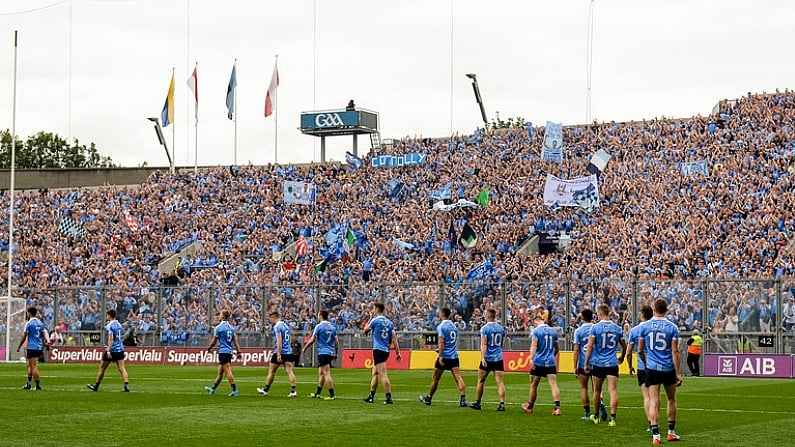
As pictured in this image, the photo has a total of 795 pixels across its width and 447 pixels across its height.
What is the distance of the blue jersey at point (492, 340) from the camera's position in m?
23.4

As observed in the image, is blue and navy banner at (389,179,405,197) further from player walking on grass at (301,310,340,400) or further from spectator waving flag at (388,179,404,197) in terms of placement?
player walking on grass at (301,310,340,400)

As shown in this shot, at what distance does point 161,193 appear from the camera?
63219 mm

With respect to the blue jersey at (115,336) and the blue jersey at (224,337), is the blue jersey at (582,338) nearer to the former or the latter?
the blue jersey at (224,337)

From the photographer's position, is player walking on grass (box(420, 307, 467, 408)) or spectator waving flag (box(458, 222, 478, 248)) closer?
player walking on grass (box(420, 307, 467, 408))

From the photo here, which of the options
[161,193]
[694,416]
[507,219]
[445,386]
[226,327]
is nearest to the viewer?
[694,416]

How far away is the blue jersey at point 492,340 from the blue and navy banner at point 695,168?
2792cm

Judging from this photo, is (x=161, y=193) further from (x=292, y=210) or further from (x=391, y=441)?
(x=391, y=441)

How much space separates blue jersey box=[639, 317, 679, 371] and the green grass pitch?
1.14 metres

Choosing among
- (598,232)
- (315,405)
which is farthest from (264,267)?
(315,405)

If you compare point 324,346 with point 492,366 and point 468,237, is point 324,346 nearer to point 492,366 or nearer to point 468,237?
point 492,366

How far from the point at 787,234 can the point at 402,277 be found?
49.1 ft

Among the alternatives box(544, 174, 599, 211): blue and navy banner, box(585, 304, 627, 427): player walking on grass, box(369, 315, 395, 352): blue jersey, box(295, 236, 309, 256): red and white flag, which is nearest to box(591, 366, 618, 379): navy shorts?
box(585, 304, 627, 427): player walking on grass

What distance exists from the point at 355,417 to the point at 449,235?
3075cm

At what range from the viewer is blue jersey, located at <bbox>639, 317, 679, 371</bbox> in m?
17.5
